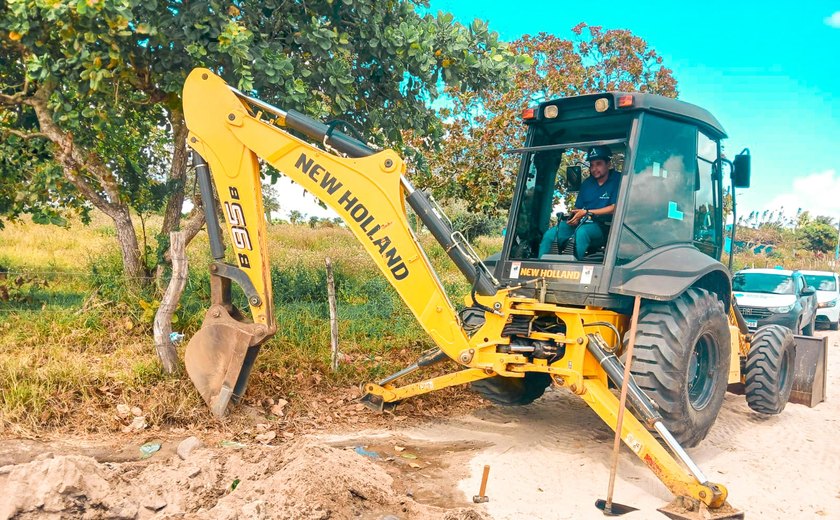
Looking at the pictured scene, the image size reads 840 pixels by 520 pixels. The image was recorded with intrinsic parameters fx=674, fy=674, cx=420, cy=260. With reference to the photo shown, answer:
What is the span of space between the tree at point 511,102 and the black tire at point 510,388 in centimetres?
432

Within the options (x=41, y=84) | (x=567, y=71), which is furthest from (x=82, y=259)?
(x=567, y=71)

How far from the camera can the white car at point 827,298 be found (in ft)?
48.9

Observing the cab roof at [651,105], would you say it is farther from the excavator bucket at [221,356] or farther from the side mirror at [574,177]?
the excavator bucket at [221,356]

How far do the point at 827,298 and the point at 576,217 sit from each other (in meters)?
12.4

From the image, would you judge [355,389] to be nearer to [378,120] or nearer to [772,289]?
[378,120]

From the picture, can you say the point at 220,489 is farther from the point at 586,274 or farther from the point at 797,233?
the point at 797,233

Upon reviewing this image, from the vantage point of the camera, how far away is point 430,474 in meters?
4.83

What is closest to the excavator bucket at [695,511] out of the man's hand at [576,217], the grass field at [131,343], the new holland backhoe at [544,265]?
the new holland backhoe at [544,265]

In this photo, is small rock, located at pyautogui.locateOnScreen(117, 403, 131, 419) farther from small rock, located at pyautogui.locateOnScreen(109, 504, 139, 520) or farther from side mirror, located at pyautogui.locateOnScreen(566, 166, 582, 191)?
side mirror, located at pyautogui.locateOnScreen(566, 166, 582, 191)

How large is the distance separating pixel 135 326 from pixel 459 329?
3752mm

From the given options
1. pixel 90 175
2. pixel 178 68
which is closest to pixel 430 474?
pixel 178 68

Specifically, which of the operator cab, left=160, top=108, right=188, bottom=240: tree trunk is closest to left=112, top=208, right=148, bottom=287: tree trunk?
left=160, top=108, right=188, bottom=240: tree trunk

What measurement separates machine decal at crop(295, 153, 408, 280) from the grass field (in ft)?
6.55

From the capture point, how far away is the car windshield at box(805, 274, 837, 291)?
15.4 meters
